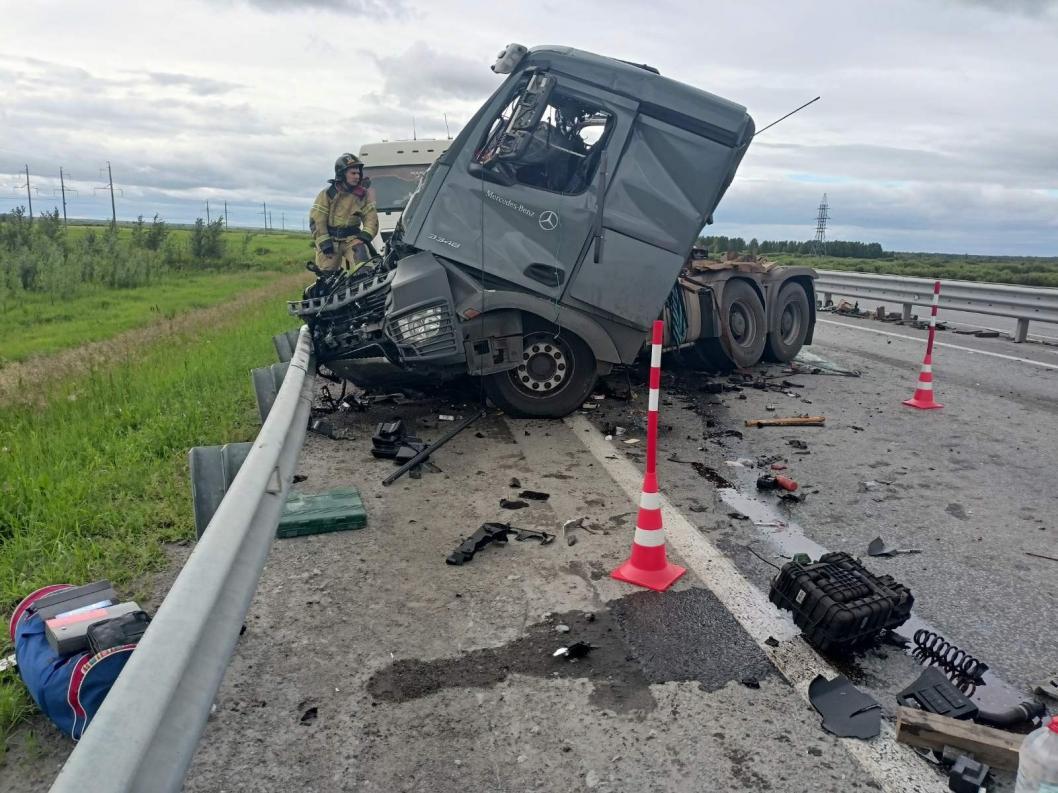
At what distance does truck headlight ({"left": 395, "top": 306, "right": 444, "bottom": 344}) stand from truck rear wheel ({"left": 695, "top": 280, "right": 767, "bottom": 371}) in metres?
3.67

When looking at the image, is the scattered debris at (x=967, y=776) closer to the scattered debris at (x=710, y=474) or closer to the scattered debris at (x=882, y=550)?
the scattered debris at (x=882, y=550)

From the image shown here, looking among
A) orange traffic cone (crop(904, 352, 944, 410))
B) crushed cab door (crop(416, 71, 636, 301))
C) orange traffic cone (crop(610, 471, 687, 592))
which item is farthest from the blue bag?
orange traffic cone (crop(904, 352, 944, 410))

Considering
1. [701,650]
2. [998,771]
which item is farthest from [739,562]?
[998,771]

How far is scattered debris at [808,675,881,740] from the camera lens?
2.62 metres

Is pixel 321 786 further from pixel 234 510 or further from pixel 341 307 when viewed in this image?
pixel 341 307

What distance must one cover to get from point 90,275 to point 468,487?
79.9 feet

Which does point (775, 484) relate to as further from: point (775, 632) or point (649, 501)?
point (775, 632)

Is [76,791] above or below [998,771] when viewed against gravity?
above

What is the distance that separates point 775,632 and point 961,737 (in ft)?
2.72

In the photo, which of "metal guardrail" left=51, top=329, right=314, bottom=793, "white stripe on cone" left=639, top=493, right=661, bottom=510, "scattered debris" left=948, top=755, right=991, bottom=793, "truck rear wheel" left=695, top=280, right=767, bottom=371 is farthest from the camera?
"truck rear wheel" left=695, top=280, right=767, bottom=371

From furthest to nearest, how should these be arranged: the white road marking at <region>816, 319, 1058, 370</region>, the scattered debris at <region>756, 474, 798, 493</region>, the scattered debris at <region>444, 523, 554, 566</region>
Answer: the white road marking at <region>816, 319, 1058, 370</region>, the scattered debris at <region>756, 474, 798, 493</region>, the scattered debris at <region>444, 523, 554, 566</region>

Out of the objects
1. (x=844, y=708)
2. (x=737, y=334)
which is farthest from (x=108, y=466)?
(x=737, y=334)

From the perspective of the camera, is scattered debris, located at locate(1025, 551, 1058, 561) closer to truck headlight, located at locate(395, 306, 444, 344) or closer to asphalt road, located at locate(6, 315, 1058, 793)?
asphalt road, located at locate(6, 315, 1058, 793)

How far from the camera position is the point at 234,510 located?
2.39 meters
